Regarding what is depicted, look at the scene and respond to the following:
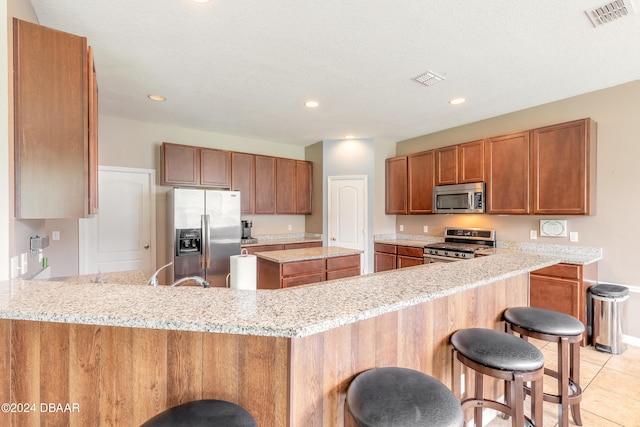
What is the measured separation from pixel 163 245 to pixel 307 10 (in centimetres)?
373

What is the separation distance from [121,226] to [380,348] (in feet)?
13.3

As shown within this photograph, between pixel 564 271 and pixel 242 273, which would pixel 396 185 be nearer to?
pixel 564 271

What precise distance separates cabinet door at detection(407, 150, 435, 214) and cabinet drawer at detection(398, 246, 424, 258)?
626 millimetres

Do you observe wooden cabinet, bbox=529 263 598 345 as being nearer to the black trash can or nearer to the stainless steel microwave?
the black trash can

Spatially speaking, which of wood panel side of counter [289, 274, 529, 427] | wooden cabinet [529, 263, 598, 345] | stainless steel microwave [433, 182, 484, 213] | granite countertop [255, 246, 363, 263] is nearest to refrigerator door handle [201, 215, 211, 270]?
granite countertop [255, 246, 363, 263]

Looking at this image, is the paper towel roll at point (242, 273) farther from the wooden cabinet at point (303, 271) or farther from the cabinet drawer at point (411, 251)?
the cabinet drawer at point (411, 251)

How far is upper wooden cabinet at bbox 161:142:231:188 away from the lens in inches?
160

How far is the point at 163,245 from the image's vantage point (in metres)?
4.26

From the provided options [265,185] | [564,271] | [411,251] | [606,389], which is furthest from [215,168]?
[606,389]

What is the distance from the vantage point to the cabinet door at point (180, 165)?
13.3 ft

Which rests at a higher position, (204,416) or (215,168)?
(215,168)

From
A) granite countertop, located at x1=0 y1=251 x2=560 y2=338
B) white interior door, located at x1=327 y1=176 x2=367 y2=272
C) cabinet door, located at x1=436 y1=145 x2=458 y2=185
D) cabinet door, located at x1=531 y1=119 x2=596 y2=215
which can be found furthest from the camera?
white interior door, located at x1=327 y1=176 x2=367 y2=272

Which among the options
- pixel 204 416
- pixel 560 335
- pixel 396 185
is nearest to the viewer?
pixel 204 416

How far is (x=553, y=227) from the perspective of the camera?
11.3 ft
